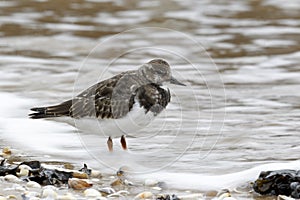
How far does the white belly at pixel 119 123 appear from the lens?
481cm

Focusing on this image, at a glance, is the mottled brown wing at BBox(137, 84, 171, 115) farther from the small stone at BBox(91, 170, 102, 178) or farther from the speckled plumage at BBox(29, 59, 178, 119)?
the small stone at BBox(91, 170, 102, 178)

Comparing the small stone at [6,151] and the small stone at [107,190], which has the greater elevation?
the small stone at [6,151]

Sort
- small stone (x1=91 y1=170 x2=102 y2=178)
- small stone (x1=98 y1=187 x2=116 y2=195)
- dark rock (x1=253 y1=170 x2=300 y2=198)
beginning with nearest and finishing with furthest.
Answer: dark rock (x1=253 y1=170 x2=300 y2=198)
small stone (x1=98 y1=187 x2=116 y2=195)
small stone (x1=91 y1=170 x2=102 y2=178)

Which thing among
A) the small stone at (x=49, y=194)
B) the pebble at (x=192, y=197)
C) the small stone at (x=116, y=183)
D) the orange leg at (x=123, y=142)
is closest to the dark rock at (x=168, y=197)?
the pebble at (x=192, y=197)

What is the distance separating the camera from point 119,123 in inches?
191

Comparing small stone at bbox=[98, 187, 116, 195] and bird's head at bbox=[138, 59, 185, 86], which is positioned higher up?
bird's head at bbox=[138, 59, 185, 86]

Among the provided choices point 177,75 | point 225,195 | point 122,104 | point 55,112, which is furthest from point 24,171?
point 177,75

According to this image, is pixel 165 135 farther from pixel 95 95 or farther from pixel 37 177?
pixel 37 177

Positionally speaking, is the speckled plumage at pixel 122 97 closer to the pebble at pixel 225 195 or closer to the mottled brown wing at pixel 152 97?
the mottled brown wing at pixel 152 97

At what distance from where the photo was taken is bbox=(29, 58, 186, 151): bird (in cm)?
484

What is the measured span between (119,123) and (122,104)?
123 mm

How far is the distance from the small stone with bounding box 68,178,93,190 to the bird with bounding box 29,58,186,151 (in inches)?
22.7

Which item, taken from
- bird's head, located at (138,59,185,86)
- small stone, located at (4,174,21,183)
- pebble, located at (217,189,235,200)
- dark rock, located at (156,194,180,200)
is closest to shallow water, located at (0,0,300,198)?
pebble, located at (217,189,235,200)

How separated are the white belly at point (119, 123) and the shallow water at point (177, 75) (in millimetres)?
204
